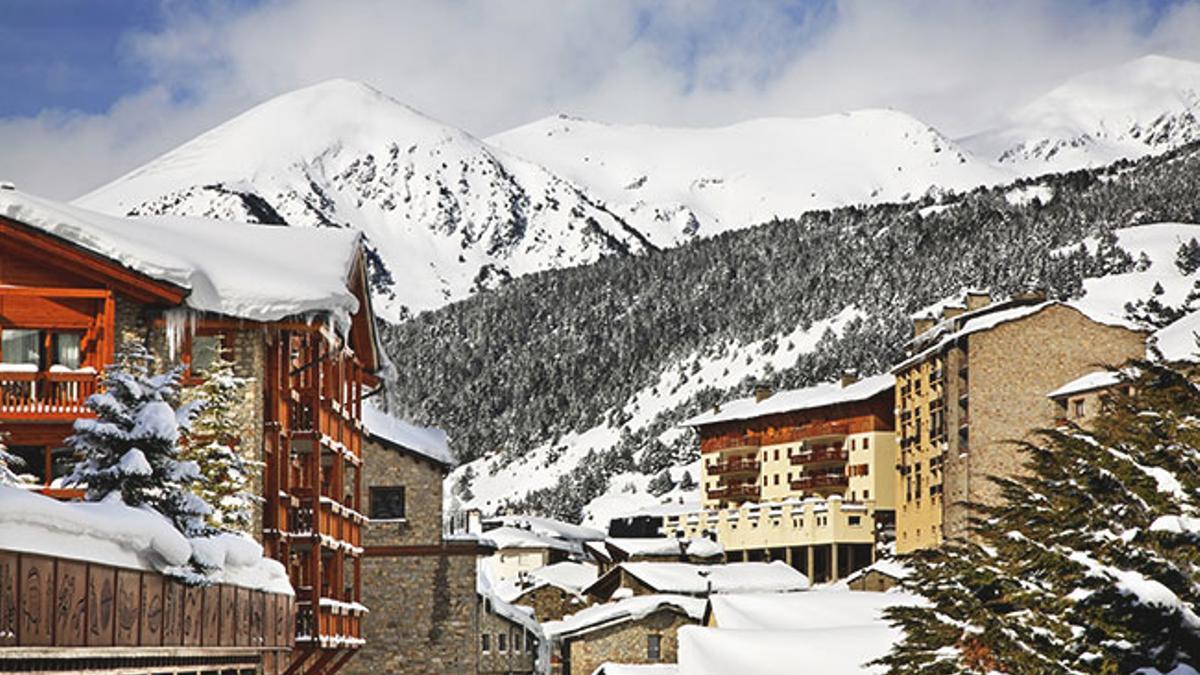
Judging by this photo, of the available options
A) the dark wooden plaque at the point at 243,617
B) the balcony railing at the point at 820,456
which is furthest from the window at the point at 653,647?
the dark wooden plaque at the point at 243,617

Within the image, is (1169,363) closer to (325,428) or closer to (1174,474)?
(1174,474)

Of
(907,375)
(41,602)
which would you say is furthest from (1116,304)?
(41,602)

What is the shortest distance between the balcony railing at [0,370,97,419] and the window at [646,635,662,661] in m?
57.8

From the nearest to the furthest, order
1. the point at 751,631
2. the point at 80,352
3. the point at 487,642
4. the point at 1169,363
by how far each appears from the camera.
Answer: the point at 1169,363 < the point at 80,352 < the point at 751,631 < the point at 487,642

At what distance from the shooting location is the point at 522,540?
143 metres

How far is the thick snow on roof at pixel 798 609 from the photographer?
70375mm

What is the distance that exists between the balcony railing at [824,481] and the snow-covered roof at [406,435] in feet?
200

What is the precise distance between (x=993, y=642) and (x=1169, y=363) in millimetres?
4625

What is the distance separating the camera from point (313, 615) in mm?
36875

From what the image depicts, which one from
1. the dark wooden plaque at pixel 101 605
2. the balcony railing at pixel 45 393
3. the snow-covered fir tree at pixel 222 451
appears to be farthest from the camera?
the balcony railing at pixel 45 393

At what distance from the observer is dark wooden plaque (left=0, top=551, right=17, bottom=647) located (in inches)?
505

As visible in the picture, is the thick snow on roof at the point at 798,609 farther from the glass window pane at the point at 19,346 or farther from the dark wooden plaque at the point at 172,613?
the dark wooden plaque at the point at 172,613

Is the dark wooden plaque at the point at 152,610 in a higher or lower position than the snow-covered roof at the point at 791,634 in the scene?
higher

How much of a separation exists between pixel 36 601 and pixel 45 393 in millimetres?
19604
